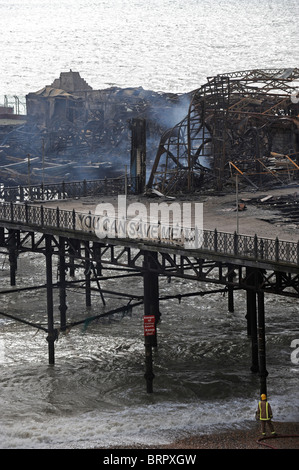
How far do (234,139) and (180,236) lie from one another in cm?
2310

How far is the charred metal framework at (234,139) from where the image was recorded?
50656 millimetres

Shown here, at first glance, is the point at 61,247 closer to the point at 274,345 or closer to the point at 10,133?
the point at 274,345

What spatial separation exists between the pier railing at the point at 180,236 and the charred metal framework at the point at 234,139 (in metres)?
10.6

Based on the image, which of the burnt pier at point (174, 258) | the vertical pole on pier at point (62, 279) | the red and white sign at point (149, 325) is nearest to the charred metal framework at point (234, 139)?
the burnt pier at point (174, 258)

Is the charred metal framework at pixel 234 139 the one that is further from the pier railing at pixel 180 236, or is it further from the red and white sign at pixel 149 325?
the red and white sign at pixel 149 325

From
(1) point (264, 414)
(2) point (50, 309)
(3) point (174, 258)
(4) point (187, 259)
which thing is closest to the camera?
(1) point (264, 414)

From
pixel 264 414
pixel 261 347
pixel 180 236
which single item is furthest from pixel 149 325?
pixel 264 414

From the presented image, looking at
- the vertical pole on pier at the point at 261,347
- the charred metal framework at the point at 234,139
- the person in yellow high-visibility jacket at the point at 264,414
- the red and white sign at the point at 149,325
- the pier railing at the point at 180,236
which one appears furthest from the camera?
the charred metal framework at the point at 234,139

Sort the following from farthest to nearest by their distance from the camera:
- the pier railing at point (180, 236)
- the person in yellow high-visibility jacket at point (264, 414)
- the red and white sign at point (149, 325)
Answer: the red and white sign at point (149, 325)
the pier railing at point (180, 236)
the person in yellow high-visibility jacket at point (264, 414)

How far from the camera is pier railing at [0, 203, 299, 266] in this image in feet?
102

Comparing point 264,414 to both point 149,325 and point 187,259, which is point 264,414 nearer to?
point 149,325

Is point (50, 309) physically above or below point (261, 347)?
below

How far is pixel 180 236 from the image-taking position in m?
33.9

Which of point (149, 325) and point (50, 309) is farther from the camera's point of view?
point (50, 309)
